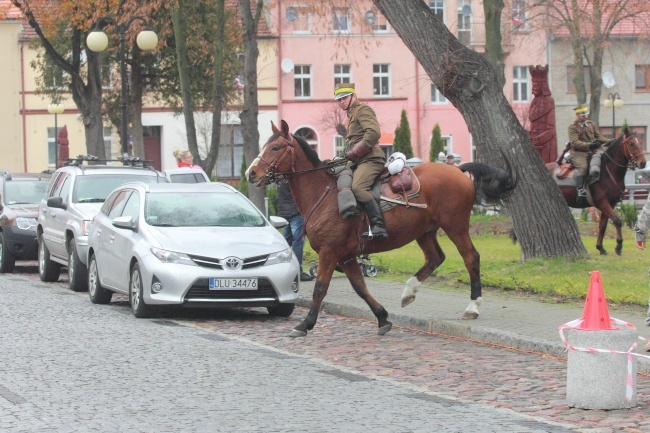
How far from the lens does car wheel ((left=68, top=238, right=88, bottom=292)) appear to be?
19250 millimetres

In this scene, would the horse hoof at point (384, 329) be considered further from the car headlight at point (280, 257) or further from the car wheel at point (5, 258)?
the car wheel at point (5, 258)

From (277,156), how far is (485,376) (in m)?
4.17

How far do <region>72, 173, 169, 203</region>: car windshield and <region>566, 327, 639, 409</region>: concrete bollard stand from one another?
41.5 feet

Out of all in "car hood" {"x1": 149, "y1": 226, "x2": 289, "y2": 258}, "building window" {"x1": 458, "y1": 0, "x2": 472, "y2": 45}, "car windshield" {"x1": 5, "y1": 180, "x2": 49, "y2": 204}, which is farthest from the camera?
"building window" {"x1": 458, "y1": 0, "x2": 472, "y2": 45}

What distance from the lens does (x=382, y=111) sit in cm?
6825

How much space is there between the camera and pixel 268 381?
1027 centimetres

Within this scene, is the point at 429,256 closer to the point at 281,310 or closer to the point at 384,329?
the point at 384,329

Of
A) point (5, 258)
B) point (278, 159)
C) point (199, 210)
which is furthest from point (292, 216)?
point (5, 258)

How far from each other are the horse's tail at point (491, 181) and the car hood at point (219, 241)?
253 centimetres

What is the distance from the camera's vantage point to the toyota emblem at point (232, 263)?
1475cm

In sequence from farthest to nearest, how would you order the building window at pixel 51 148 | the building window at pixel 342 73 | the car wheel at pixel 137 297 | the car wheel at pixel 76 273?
the building window at pixel 342 73, the building window at pixel 51 148, the car wheel at pixel 76 273, the car wheel at pixel 137 297

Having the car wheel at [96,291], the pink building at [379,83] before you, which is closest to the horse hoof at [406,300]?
the car wheel at [96,291]

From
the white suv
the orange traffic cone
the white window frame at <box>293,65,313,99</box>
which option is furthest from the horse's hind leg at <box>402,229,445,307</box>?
the white window frame at <box>293,65,313,99</box>

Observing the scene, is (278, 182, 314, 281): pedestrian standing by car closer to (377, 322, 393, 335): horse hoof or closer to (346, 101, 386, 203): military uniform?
(346, 101, 386, 203): military uniform
